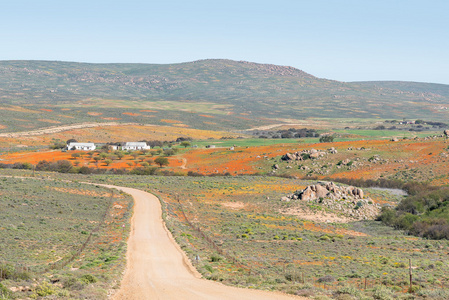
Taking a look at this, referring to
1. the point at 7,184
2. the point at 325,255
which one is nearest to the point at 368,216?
the point at 325,255

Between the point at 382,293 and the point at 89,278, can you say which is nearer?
the point at 382,293

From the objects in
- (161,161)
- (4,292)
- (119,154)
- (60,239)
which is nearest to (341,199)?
(60,239)

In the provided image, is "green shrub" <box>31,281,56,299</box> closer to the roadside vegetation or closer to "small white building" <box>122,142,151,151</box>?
the roadside vegetation

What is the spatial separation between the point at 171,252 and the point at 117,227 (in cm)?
1104

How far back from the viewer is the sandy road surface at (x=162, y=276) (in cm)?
2050

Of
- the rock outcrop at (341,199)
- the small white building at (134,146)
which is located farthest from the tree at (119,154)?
the rock outcrop at (341,199)

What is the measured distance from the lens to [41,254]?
1139 inches

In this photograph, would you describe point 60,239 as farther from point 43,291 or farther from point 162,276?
point 43,291

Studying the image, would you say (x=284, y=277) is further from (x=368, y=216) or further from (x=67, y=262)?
(x=368, y=216)

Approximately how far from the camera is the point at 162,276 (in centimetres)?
2392

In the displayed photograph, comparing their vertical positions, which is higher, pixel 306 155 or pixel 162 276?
pixel 162 276

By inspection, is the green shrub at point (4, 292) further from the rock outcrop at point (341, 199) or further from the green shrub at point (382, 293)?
the rock outcrop at point (341, 199)

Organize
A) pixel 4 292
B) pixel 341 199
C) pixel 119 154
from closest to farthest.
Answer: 1. pixel 4 292
2. pixel 341 199
3. pixel 119 154

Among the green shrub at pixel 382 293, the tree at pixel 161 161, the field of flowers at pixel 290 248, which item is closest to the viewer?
the green shrub at pixel 382 293
